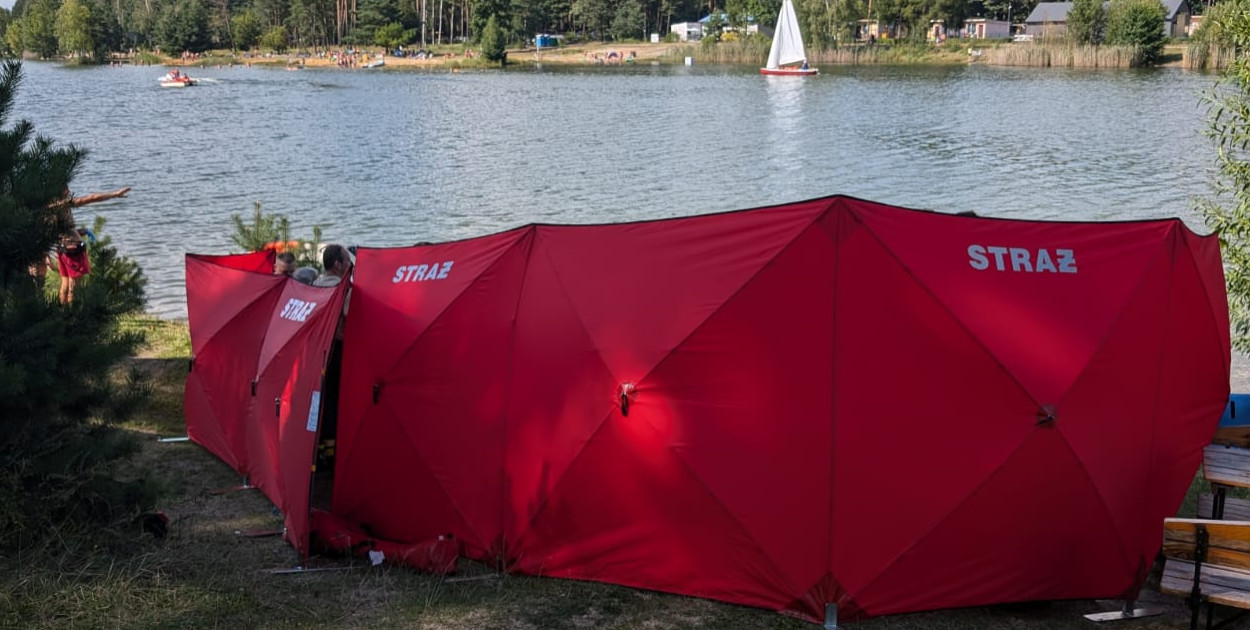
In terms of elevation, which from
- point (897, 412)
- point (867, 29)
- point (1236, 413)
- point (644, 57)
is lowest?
point (1236, 413)

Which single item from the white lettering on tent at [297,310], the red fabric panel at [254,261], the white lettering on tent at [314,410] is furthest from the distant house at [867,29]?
the white lettering on tent at [314,410]

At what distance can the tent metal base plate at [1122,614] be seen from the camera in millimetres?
6551

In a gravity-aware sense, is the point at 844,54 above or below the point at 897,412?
above

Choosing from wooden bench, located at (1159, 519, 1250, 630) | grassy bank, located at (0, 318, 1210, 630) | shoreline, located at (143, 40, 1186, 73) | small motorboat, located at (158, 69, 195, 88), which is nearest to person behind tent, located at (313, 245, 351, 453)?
grassy bank, located at (0, 318, 1210, 630)

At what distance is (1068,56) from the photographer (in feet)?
266

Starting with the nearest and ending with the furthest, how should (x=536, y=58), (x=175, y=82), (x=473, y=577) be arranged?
(x=473, y=577)
(x=175, y=82)
(x=536, y=58)

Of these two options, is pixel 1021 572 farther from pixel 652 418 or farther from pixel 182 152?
pixel 182 152

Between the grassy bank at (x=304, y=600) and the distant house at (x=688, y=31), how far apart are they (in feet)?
396

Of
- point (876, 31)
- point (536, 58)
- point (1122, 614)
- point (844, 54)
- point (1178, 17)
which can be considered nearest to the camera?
point (1122, 614)

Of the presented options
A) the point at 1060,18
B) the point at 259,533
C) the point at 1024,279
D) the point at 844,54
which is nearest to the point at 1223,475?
the point at 1024,279

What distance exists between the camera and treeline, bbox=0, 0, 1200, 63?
11544cm

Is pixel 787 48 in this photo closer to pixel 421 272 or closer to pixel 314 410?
pixel 421 272

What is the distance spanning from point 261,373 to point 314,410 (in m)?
1.46

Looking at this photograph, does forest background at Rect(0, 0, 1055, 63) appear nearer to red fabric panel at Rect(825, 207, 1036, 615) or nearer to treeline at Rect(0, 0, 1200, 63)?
treeline at Rect(0, 0, 1200, 63)
